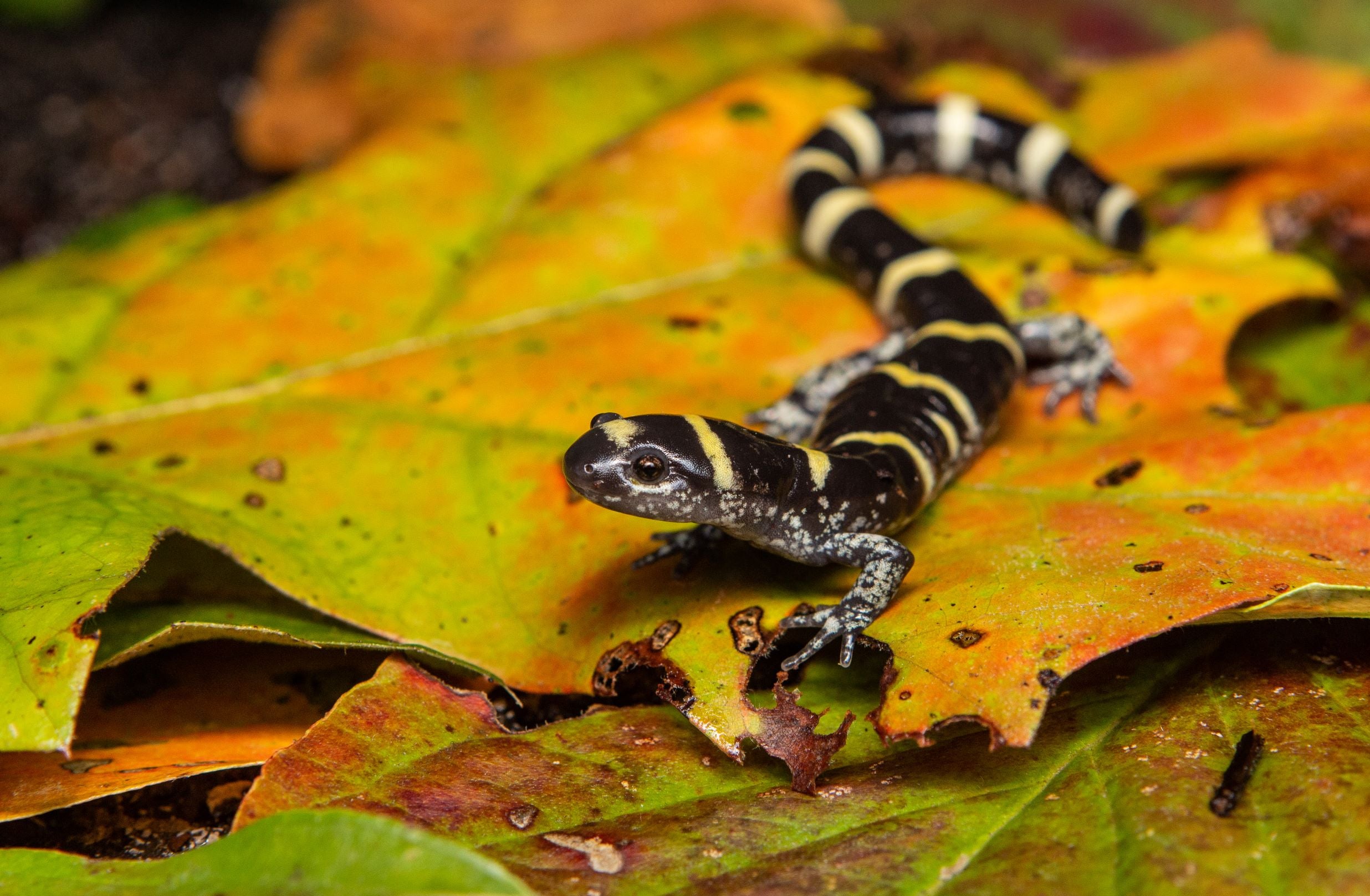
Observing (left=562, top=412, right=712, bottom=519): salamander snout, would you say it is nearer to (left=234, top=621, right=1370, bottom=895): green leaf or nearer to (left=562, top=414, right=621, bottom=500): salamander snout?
A: (left=562, top=414, right=621, bottom=500): salamander snout

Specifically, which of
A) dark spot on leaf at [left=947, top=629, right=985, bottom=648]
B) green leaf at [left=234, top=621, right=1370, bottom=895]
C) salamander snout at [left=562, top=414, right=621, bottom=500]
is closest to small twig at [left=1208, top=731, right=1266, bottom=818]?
green leaf at [left=234, top=621, right=1370, bottom=895]

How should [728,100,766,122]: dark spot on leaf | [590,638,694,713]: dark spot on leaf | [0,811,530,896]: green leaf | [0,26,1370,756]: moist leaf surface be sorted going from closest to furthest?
[0,811,530,896]: green leaf, [0,26,1370,756]: moist leaf surface, [590,638,694,713]: dark spot on leaf, [728,100,766,122]: dark spot on leaf

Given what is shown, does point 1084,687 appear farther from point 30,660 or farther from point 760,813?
point 30,660

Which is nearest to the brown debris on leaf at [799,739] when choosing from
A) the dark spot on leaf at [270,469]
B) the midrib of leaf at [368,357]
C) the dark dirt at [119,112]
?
the dark spot on leaf at [270,469]

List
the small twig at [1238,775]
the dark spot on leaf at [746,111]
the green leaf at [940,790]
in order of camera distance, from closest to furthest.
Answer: the green leaf at [940,790], the small twig at [1238,775], the dark spot on leaf at [746,111]

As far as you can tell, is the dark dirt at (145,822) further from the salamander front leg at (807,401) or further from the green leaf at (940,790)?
the salamander front leg at (807,401)

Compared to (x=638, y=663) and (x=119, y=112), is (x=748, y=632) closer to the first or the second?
(x=638, y=663)
